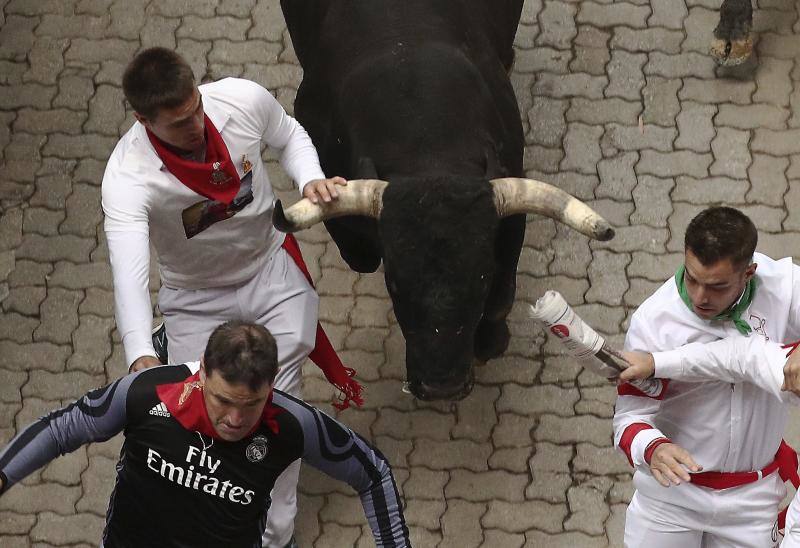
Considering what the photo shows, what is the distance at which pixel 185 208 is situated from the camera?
5145mm

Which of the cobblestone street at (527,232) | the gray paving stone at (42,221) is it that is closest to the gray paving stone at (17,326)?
the cobblestone street at (527,232)

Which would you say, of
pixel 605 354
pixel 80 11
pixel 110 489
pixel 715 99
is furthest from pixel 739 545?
pixel 80 11

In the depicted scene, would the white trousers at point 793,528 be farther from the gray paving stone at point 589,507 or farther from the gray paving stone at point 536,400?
the gray paving stone at point 536,400

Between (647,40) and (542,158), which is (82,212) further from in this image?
(647,40)

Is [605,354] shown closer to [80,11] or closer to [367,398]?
[367,398]

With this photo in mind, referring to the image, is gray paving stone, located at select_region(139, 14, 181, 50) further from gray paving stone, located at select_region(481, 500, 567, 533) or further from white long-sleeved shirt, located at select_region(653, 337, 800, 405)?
white long-sleeved shirt, located at select_region(653, 337, 800, 405)

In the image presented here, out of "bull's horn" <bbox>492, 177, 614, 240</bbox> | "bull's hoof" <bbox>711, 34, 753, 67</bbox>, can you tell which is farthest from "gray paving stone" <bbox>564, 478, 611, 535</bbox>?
"bull's hoof" <bbox>711, 34, 753, 67</bbox>

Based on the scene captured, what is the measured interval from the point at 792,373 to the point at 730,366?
0.95 feet

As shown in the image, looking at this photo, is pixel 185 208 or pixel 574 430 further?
pixel 574 430

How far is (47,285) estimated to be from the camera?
726 cm

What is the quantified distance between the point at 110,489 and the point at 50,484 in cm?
32

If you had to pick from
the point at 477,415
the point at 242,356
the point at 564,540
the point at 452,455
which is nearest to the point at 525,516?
the point at 564,540

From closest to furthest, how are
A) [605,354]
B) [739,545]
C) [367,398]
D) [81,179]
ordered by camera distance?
[605,354]
[739,545]
[367,398]
[81,179]

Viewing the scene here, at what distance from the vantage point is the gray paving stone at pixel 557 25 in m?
8.21
